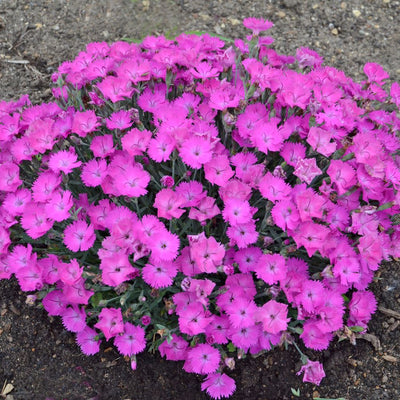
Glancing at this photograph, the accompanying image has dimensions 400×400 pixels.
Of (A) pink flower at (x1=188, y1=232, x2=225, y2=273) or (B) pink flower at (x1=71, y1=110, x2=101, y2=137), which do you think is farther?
(B) pink flower at (x1=71, y1=110, x2=101, y2=137)

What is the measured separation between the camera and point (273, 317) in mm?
1859

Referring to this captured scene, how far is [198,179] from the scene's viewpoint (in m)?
2.19

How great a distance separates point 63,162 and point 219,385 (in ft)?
3.63

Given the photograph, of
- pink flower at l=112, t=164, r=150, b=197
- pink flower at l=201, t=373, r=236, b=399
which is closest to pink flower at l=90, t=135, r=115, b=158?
pink flower at l=112, t=164, r=150, b=197

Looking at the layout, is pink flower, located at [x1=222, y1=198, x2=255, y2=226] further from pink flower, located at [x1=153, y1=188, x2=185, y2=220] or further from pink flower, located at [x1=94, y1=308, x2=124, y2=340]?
pink flower, located at [x1=94, y1=308, x2=124, y2=340]

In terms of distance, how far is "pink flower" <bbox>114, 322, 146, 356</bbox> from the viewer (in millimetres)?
1983

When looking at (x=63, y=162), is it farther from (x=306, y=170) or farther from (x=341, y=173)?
(x=341, y=173)

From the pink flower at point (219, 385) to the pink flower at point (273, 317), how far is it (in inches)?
13.5

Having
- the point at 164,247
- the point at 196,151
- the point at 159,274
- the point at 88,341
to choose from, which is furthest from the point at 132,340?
the point at 196,151

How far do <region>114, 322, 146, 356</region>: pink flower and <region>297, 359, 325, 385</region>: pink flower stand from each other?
25.9 inches

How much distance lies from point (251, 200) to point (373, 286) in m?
0.77

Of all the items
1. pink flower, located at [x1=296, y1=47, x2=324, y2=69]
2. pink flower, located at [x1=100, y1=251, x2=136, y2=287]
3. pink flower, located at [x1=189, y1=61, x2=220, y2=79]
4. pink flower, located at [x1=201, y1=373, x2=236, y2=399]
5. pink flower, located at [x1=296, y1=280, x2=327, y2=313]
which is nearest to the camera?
pink flower, located at [x1=100, y1=251, x2=136, y2=287]

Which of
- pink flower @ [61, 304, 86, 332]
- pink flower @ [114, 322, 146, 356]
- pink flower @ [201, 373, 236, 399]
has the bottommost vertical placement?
pink flower @ [201, 373, 236, 399]

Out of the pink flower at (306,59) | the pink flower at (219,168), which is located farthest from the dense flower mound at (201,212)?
the pink flower at (306,59)
